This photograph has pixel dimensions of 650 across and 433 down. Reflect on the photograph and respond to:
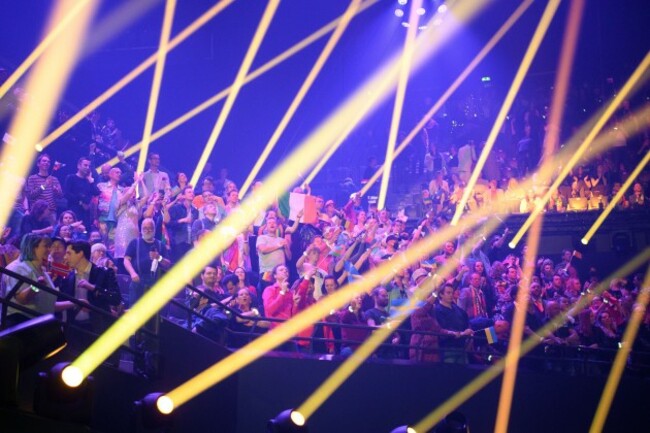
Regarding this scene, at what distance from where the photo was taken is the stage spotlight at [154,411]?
5.93 metres

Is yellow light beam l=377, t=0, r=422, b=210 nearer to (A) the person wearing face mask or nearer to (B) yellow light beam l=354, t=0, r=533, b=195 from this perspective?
(B) yellow light beam l=354, t=0, r=533, b=195

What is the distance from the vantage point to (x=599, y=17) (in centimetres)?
1897

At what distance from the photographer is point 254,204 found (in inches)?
433

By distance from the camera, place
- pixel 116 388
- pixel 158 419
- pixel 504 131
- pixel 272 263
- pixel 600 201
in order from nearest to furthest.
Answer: pixel 158 419, pixel 116 388, pixel 272 263, pixel 600 201, pixel 504 131

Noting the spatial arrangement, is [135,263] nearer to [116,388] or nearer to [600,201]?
[116,388]

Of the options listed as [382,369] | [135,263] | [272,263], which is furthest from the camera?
[272,263]

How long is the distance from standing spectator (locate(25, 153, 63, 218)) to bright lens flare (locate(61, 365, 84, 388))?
15.2ft

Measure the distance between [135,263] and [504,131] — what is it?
10.8 m

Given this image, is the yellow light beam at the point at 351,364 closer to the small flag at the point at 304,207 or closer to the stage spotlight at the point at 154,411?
the small flag at the point at 304,207

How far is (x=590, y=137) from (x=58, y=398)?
1376 cm

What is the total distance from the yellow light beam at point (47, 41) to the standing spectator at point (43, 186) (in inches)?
120

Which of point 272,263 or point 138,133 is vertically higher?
point 138,133

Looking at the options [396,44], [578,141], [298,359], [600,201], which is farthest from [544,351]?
[396,44]

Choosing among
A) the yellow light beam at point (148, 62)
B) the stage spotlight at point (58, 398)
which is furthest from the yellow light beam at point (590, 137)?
the stage spotlight at point (58, 398)
